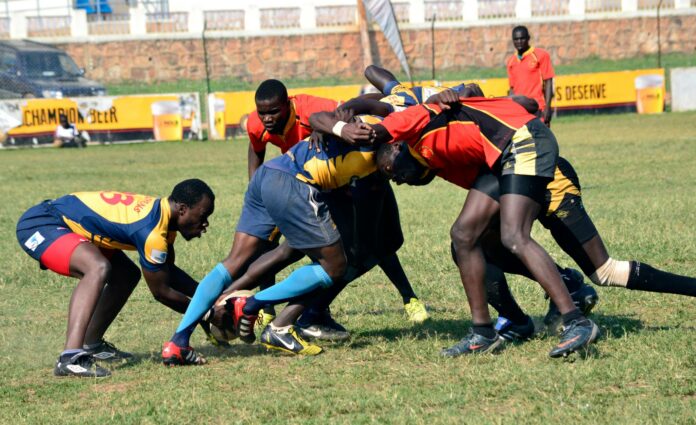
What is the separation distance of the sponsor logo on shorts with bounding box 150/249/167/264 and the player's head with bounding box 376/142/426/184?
1.52 meters

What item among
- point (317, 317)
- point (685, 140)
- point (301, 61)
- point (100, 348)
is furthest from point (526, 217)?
point (301, 61)

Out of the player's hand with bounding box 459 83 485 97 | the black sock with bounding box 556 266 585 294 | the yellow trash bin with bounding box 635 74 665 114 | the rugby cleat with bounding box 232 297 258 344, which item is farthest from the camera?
the yellow trash bin with bounding box 635 74 665 114

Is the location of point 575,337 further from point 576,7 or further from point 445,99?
point 576,7

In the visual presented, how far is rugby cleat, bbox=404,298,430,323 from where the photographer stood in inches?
304

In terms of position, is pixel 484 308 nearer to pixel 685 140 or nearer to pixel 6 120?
pixel 685 140

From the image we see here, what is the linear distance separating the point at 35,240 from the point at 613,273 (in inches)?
149

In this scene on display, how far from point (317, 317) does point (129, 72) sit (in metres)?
35.1

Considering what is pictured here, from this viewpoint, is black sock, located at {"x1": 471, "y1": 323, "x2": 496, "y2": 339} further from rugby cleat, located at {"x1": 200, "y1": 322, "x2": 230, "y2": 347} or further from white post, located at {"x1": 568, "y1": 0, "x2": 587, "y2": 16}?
white post, located at {"x1": 568, "y1": 0, "x2": 587, "y2": 16}

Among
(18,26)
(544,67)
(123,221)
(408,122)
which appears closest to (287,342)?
(123,221)

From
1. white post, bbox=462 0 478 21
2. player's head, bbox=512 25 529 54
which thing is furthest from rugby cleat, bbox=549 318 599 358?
white post, bbox=462 0 478 21

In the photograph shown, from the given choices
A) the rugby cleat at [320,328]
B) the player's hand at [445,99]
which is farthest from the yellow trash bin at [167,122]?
the player's hand at [445,99]

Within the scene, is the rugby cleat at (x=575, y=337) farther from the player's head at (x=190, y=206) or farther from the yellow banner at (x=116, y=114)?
the yellow banner at (x=116, y=114)

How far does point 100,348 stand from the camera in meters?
7.02

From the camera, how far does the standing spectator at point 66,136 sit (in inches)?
1077
